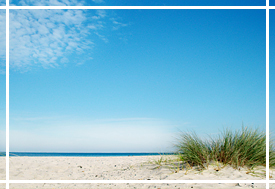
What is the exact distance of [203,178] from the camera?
3.95 m

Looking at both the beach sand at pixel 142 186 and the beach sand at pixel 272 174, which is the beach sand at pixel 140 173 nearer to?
the beach sand at pixel 272 174

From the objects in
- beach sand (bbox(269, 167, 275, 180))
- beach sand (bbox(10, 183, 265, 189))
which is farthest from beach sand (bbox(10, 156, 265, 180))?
beach sand (bbox(10, 183, 265, 189))

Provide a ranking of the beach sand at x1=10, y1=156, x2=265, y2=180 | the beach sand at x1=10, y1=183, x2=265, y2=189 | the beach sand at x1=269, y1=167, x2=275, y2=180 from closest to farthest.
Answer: the beach sand at x1=10, y1=183, x2=265, y2=189, the beach sand at x1=269, y1=167, x2=275, y2=180, the beach sand at x1=10, y1=156, x2=265, y2=180

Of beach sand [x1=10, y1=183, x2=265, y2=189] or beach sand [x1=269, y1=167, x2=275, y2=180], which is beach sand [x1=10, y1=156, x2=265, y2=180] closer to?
beach sand [x1=269, y1=167, x2=275, y2=180]

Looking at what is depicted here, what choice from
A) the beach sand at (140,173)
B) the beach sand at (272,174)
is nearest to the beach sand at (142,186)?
the beach sand at (140,173)

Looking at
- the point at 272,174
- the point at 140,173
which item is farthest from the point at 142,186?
the point at 272,174

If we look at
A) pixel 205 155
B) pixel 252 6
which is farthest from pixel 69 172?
pixel 252 6

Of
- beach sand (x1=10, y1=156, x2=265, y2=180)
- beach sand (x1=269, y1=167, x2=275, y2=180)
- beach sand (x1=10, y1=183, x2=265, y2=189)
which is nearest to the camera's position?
beach sand (x1=10, y1=183, x2=265, y2=189)

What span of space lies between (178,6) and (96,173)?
4.04 m

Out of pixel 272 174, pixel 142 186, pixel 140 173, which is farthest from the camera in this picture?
pixel 140 173

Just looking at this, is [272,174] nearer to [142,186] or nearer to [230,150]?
[230,150]

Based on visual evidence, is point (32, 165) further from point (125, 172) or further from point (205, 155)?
point (205, 155)

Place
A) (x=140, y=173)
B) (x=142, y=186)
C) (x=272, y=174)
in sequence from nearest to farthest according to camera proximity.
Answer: (x=142, y=186), (x=272, y=174), (x=140, y=173)

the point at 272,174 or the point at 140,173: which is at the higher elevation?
the point at 272,174
